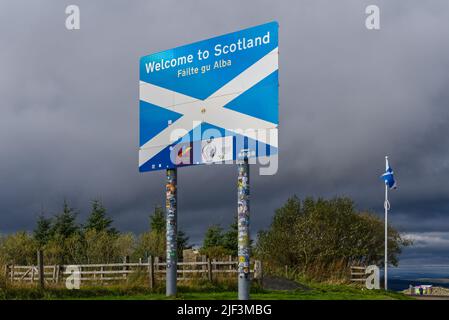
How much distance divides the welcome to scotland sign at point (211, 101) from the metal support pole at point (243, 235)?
3.00 feet

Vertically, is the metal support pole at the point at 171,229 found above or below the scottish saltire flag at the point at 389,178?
below

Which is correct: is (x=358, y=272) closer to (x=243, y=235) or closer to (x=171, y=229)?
(x=171, y=229)

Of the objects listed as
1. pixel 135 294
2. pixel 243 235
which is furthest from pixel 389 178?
pixel 243 235

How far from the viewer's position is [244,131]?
20.0 metres

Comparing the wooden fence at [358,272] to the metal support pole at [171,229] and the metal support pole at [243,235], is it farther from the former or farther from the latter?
the metal support pole at [243,235]

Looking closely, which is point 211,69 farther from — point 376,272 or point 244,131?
point 376,272

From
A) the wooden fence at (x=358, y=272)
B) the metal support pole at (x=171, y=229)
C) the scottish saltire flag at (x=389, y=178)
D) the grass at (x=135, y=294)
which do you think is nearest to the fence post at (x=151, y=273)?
the grass at (x=135, y=294)

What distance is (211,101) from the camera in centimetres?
2136

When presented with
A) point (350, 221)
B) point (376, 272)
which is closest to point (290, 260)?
point (350, 221)

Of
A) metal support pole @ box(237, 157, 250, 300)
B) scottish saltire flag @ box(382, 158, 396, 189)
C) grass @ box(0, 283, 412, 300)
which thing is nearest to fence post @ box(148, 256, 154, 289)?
grass @ box(0, 283, 412, 300)

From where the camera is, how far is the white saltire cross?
64.1ft

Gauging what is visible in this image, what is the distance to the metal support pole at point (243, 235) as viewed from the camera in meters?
19.2
